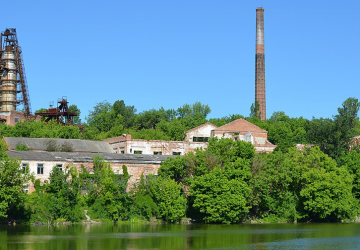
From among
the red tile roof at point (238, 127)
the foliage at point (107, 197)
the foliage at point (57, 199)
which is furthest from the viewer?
the red tile roof at point (238, 127)

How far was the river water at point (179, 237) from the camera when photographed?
38.0 meters

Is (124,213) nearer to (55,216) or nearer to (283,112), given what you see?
(55,216)

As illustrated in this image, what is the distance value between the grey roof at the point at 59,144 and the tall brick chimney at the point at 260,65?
34.1 m

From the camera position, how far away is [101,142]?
7344cm

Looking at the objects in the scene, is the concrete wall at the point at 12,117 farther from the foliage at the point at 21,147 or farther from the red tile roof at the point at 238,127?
the red tile roof at the point at 238,127

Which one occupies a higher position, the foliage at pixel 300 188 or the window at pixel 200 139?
the window at pixel 200 139

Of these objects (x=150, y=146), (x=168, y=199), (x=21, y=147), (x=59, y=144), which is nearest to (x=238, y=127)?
(x=150, y=146)

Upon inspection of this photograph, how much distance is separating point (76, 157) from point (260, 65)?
48.7 m

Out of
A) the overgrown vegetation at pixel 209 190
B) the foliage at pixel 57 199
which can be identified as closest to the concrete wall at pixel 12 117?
the overgrown vegetation at pixel 209 190

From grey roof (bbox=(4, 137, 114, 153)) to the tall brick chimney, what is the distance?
112 feet

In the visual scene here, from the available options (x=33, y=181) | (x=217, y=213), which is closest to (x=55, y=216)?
(x=33, y=181)

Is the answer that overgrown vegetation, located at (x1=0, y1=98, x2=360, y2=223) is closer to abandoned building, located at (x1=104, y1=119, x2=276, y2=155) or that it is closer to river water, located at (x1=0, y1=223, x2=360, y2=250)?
river water, located at (x1=0, y1=223, x2=360, y2=250)

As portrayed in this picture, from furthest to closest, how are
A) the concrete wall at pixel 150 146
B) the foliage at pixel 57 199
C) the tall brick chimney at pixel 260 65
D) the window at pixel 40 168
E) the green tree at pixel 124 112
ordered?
the green tree at pixel 124 112, the tall brick chimney at pixel 260 65, the concrete wall at pixel 150 146, the window at pixel 40 168, the foliage at pixel 57 199

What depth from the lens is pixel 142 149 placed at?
73188 millimetres
